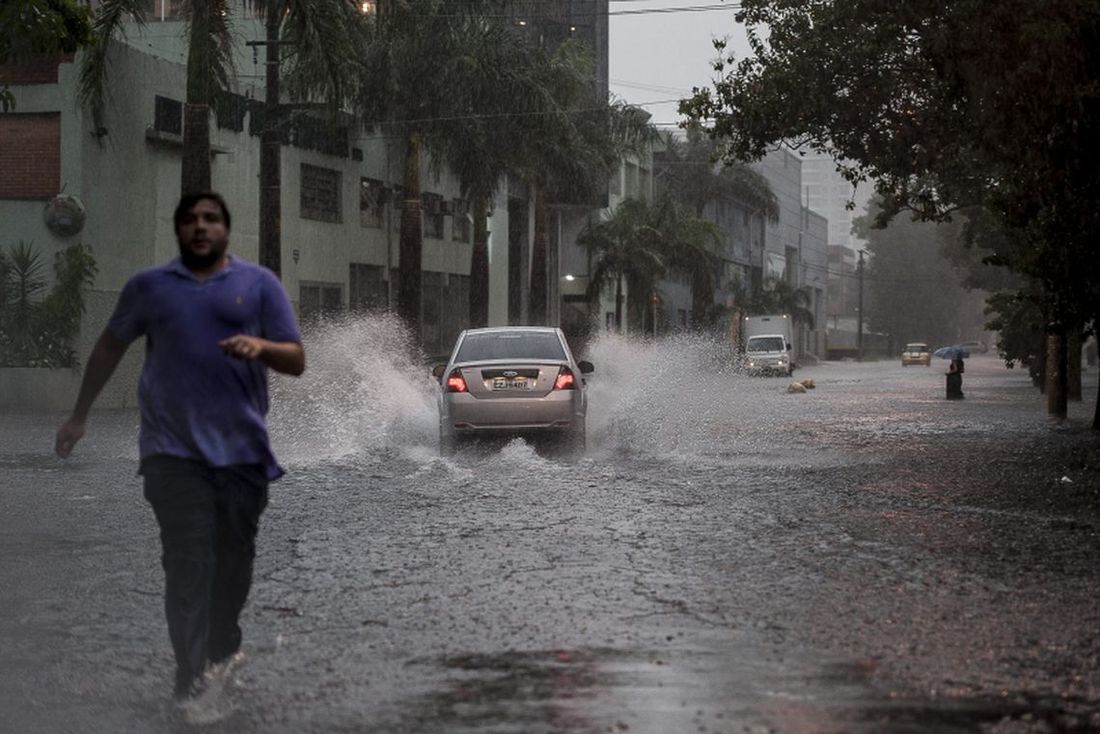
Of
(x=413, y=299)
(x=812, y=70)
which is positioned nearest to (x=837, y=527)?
(x=812, y=70)

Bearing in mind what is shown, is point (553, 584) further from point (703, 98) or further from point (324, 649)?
point (703, 98)

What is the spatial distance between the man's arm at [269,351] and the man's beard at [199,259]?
293 millimetres

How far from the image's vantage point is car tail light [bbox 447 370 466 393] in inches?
735

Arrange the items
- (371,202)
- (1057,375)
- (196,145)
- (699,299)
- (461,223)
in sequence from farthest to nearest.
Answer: (699,299)
(461,223)
(371,202)
(1057,375)
(196,145)

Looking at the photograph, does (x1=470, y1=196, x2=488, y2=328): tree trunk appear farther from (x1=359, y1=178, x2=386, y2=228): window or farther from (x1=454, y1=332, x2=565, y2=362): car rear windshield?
(x1=454, y1=332, x2=565, y2=362): car rear windshield

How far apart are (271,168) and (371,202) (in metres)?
16.0

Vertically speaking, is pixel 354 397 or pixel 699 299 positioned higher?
pixel 699 299

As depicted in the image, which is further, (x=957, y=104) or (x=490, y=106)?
(x=490, y=106)

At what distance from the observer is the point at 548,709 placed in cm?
622

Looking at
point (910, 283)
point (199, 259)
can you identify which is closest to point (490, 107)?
point (199, 259)

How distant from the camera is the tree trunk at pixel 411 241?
134 ft

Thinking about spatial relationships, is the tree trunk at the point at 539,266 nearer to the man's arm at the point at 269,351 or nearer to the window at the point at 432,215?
the window at the point at 432,215

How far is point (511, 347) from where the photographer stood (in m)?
19.3

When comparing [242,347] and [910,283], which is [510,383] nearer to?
[242,347]
